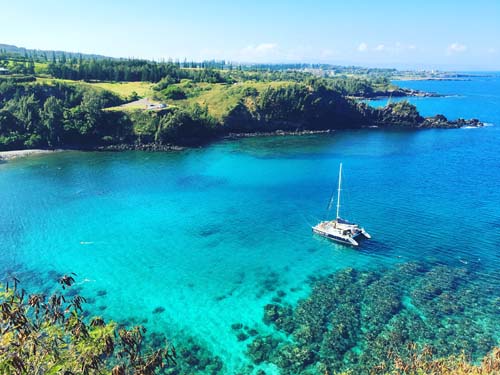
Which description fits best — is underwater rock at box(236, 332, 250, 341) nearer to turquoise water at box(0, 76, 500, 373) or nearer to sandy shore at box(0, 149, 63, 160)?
turquoise water at box(0, 76, 500, 373)

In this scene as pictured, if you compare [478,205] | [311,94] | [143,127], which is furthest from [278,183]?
[311,94]

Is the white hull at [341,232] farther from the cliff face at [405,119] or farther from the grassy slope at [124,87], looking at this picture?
the grassy slope at [124,87]

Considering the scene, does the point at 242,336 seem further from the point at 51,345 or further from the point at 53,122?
the point at 53,122

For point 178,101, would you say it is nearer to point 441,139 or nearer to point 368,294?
point 441,139

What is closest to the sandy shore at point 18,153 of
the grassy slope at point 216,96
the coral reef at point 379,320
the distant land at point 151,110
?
the distant land at point 151,110

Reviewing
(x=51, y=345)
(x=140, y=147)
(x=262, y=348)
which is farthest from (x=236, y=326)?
(x=140, y=147)

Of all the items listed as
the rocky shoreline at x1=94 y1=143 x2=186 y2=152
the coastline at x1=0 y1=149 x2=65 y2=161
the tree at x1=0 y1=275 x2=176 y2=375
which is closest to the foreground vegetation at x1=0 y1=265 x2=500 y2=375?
the tree at x1=0 y1=275 x2=176 y2=375
